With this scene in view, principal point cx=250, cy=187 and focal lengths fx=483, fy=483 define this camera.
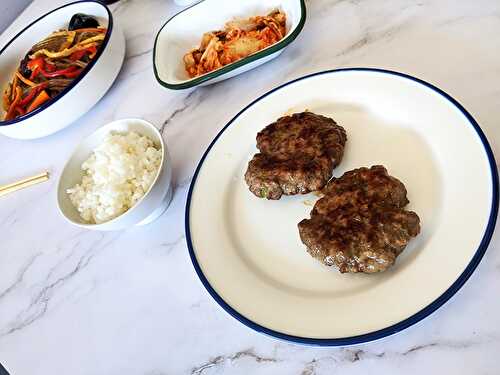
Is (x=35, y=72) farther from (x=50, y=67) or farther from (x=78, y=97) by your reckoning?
(x=78, y=97)

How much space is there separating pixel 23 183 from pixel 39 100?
324 mm

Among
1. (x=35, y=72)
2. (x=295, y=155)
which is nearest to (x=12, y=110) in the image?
(x=35, y=72)

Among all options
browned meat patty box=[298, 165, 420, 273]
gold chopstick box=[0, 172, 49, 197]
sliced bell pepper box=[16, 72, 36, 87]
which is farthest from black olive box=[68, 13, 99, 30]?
browned meat patty box=[298, 165, 420, 273]

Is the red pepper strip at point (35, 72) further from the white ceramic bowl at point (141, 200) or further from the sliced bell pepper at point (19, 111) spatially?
the white ceramic bowl at point (141, 200)

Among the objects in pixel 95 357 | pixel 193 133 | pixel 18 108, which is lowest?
pixel 95 357

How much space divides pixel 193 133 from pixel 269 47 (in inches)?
14.4

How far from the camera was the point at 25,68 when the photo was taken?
1880mm

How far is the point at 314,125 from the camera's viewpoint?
4.35 feet

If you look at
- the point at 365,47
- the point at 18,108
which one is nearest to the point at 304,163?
the point at 365,47

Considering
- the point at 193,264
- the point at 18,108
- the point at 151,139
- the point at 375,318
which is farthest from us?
the point at 18,108

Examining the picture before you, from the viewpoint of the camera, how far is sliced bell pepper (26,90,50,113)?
177cm

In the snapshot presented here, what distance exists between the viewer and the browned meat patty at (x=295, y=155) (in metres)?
1.23

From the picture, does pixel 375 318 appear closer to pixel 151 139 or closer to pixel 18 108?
pixel 151 139

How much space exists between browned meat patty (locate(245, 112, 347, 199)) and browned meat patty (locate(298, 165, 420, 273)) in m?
0.07
